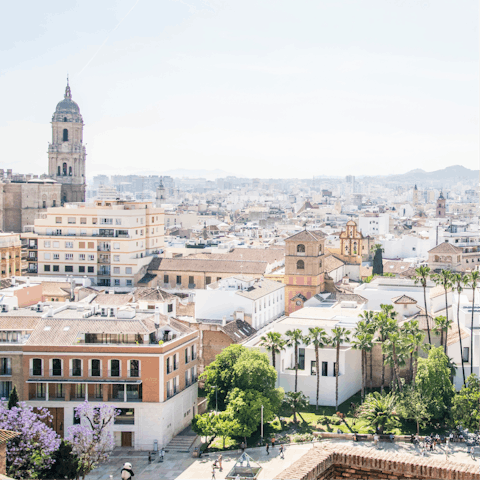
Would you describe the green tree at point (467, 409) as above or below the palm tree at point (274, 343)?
below

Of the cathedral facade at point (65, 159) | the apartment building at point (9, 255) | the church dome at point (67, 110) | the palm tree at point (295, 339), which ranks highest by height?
the church dome at point (67, 110)

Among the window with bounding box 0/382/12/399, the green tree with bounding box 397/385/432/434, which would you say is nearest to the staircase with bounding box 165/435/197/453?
the window with bounding box 0/382/12/399

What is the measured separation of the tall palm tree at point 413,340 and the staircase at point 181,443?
33.1 ft

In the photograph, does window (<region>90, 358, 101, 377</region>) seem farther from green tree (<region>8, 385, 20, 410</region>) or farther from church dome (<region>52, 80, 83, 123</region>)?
church dome (<region>52, 80, 83, 123</region>)

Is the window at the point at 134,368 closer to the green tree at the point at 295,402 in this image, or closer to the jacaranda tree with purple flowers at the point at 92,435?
the jacaranda tree with purple flowers at the point at 92,435

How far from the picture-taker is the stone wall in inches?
330

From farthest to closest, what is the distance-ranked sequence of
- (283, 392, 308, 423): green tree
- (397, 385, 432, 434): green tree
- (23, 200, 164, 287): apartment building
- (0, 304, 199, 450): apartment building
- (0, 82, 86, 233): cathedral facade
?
(0, 82, 86, 233): cathedral facade, (23, 200, 164, 287): apartment building, (283, 392, 308, 423): green tree, (397, 385, 432, 434): green tree, (0, 304, 199, 450): apartment building

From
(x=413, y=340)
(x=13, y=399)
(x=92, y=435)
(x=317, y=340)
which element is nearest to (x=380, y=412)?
(x=413, y=340)

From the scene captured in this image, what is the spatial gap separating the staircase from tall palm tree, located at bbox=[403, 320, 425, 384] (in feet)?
33.1

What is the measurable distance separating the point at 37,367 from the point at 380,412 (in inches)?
565

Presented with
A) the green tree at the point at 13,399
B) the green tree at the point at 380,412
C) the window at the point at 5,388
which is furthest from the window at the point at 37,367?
the green tree at the point at 380,412

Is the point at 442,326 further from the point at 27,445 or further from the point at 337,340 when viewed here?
the point at 27,445

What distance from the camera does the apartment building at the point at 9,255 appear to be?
52000mm

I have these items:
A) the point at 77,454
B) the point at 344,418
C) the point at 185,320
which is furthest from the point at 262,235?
the point at 77,454
